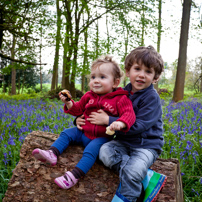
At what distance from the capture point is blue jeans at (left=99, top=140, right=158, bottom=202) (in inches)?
71.4

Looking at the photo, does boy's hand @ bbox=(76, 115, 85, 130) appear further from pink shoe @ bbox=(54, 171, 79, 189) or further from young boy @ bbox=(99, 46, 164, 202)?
pink shoe @ bbox=(54, 171, 79, 189)

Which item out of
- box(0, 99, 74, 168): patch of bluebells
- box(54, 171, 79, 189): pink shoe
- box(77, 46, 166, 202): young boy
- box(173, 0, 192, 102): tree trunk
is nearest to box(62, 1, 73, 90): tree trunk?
box(0, 99, 74, 168): patch of bluebells

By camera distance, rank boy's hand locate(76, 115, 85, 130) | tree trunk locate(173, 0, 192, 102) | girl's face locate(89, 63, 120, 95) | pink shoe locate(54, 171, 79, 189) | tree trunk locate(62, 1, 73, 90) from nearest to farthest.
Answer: pink shoe locate(54, 171, 79, 189), girl's face locate(89, 63, 120, 95), boy's hand locate(76, 115, 85, 130), tree trunk locate(62, 1, 73, 90), tree trunk locate(173, 0, 192, 102)

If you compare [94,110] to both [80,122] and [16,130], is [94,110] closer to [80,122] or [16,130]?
[80,122]

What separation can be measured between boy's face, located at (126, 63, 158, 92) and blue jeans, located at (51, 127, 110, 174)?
0.71m

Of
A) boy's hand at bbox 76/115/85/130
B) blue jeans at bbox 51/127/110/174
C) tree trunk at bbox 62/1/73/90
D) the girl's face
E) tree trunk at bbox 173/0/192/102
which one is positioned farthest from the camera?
tree trunk at bbox 173/0/192/102

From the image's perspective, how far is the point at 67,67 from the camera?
10352 millimetres

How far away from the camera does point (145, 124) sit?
1.98m

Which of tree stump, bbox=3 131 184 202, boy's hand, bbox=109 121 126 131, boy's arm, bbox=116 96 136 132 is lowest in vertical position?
tree stump, bbox=3 131 184 202

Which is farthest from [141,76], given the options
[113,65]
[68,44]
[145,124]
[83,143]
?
[68,44]

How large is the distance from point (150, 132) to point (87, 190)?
2.94 ft

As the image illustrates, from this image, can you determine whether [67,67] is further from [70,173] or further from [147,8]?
[70,173]

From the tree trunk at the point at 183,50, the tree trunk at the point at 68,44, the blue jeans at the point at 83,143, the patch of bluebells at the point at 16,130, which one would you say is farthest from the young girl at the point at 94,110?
the tree trunk at the point at 183,50

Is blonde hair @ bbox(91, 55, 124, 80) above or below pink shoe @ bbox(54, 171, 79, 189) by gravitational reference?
above
